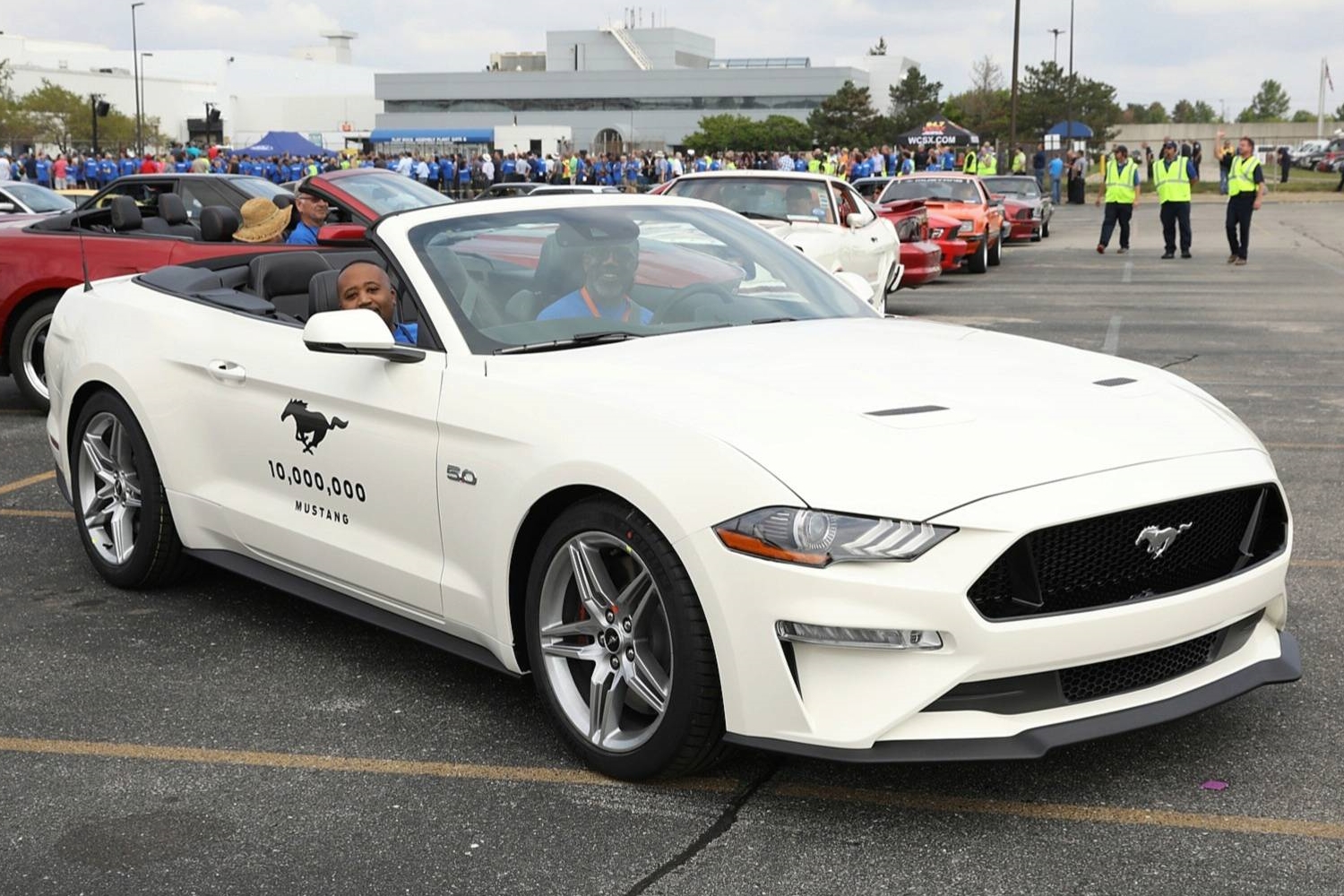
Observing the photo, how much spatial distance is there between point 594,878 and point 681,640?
58 cm

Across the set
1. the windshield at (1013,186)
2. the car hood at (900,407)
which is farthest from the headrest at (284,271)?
the windshield at (1013,186)

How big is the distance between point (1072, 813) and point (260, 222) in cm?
806

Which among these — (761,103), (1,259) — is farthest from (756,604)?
(761,103)

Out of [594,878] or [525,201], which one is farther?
[525,201]

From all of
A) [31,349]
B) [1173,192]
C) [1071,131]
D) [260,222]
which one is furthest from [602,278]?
[1071,131]

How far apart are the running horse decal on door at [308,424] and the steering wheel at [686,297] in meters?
1.04

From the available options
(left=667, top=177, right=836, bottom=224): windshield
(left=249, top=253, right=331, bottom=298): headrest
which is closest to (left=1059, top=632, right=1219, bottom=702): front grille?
(left=249, top=253, right=331, bottom=298): headrest

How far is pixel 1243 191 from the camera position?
22609mm

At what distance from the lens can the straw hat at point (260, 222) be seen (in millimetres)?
10266

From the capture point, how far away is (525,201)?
510 centimetres

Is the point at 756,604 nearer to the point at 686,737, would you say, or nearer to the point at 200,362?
the point at 686,737

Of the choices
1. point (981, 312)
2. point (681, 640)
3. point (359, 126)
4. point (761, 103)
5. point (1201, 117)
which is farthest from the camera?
point (1201, 117)

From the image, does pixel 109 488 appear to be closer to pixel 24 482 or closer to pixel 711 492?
pixel 24 482

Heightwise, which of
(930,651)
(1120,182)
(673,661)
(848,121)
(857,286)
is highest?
(848,121)
